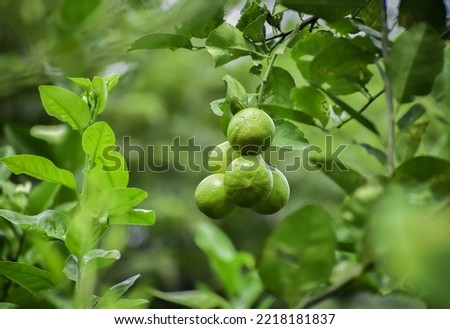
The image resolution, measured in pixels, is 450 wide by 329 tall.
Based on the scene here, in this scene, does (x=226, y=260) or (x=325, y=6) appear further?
(x=226, y=260)

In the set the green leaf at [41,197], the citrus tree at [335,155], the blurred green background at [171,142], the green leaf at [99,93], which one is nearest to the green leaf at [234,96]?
the citrus tree at [335,155]

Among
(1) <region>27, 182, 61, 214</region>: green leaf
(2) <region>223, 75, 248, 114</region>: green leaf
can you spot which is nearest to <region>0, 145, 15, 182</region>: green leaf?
(1) <region>27, 182, 61, 214</region>: green leaf

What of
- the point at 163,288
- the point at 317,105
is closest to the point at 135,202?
the point at 317,105

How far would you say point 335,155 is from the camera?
0.47 m

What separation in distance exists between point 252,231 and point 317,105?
205 inches

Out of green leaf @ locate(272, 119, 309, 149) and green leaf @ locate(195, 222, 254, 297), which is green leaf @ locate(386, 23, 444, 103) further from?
green leaf @ locate(195, 222, 254, 297)

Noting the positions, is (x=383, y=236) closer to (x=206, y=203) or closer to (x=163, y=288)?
(x=206, y=203)

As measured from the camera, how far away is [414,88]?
0.38 meters

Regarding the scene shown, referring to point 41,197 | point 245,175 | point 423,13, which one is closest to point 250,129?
point 245,175

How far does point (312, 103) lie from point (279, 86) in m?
0.03

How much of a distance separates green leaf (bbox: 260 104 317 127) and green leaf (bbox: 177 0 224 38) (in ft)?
0.26

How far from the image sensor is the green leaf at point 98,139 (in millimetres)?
480

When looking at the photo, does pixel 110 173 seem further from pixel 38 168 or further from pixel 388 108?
pixel 388 108
